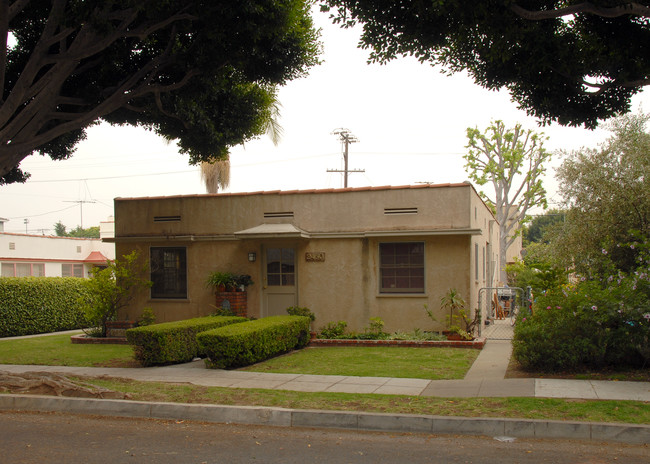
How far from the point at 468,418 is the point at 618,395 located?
2462mm

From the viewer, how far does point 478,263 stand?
673 inches

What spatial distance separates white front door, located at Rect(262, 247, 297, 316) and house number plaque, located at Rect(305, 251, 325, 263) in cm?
43

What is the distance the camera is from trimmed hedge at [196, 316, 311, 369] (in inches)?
443

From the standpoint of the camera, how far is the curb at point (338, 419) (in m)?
6.63

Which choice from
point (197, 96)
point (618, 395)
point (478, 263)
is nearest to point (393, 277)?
point (478, 263)

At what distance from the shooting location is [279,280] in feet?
53.1

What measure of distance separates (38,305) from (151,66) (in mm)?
11323

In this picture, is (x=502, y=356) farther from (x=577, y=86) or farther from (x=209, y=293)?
(x=209, y=293)

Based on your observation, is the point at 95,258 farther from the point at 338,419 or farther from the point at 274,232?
the point at 338,419

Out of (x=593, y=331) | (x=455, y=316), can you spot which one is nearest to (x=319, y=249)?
(x=455, y=316)

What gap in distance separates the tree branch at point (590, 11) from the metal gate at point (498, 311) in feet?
26.0

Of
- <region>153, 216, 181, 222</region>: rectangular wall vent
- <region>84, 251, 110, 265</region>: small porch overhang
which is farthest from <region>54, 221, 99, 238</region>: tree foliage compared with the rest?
<region>153, 216, 181, 222</region>: rectangular wall vent

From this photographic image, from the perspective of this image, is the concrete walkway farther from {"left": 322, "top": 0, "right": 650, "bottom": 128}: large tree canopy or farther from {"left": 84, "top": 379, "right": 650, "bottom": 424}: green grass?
{"left": 322, "top": 0, "right": 650, "bottom": 128}: large tree canopy

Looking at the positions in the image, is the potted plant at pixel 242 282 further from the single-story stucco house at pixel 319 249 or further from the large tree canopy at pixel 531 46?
the large tree canopy at pixel 531 46
